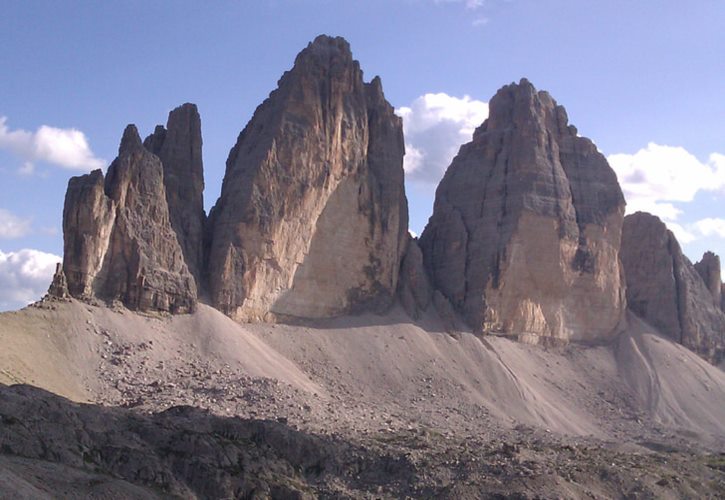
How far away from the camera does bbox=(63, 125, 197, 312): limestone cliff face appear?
68062 mm

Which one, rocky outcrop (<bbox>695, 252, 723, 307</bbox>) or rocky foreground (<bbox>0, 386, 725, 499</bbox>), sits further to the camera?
rocky outcrop (<bbox>695, 252, 723, 307</bbox>)

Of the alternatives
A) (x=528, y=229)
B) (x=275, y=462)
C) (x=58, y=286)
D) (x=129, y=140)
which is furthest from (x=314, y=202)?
(x=275, y=462)

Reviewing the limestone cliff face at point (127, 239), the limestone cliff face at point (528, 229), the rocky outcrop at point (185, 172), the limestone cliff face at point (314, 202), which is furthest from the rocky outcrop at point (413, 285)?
the limestone cliff face at point (127, 239)

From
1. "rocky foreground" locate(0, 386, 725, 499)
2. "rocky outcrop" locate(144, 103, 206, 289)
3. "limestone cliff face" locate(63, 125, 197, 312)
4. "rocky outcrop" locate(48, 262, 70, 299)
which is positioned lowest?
"rocky foreground" locate(0, 386, 725, 499)

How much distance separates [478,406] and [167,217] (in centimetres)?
2797

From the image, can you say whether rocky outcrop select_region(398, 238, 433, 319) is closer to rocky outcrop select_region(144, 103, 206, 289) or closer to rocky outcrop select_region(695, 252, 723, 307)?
rocky outcrop select_region(144, 103, 206, 289)

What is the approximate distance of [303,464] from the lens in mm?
49062

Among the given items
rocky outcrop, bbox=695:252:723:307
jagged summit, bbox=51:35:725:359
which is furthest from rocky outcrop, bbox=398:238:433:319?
rocky outcrop, bbox=695:252:723:307

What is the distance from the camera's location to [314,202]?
3349 inches

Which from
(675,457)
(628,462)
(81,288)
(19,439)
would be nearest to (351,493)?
(19,439)

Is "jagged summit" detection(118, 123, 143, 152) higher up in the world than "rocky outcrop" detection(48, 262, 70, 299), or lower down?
higher up

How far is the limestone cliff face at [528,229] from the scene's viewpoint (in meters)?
95.2

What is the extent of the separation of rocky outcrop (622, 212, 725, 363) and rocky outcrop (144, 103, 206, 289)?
2053 inches

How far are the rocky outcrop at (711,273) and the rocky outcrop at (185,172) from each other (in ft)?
217
